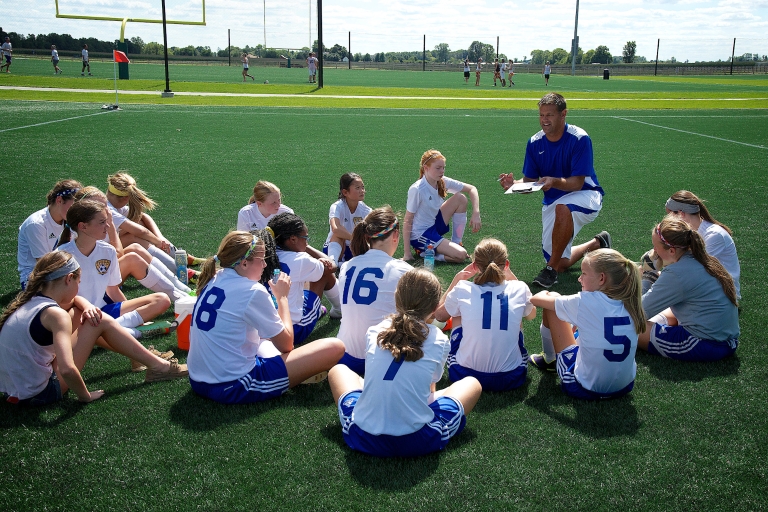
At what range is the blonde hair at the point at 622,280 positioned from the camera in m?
3.97

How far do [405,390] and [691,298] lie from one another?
2.64 m

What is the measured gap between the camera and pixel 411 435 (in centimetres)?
346

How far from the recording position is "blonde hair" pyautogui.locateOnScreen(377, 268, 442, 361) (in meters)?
3.44

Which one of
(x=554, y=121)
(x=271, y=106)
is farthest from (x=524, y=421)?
(x=271, y=106)

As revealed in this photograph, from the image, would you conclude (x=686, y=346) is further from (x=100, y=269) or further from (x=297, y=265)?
(x=100, y=269)

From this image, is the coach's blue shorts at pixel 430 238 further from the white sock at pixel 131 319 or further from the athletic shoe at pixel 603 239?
the white sock at pixel 131 319

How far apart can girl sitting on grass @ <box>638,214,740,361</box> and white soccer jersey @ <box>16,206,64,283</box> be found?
5277 mm

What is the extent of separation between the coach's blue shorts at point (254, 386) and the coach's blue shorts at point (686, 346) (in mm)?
2967

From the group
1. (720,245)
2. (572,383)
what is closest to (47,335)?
(572,383)

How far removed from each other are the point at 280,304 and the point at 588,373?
7.14 feet

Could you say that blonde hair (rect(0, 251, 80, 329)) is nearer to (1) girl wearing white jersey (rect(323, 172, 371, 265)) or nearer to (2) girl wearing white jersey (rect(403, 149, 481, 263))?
(1) girl wearing white jersey (rect(323, 172, 371, 265))

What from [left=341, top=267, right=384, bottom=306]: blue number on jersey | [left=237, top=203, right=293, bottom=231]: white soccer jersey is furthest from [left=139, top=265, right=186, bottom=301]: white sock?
[left=341, top=267, right=384, bottom=306]: blue number on jersey

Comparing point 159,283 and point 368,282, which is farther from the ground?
point 368,282

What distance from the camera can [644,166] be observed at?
13328mm
